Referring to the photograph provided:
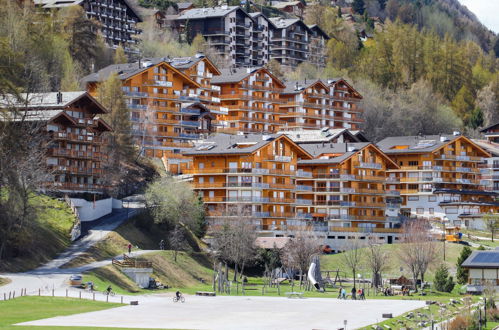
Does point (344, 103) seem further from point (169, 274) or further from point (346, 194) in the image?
point (169, 274)

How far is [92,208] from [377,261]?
29514 millimetres

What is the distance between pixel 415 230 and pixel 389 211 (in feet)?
67.4

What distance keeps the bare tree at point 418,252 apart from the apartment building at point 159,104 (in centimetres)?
4402

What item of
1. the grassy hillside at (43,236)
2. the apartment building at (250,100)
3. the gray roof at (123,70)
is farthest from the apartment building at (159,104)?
the grassy hillside at (43,236)

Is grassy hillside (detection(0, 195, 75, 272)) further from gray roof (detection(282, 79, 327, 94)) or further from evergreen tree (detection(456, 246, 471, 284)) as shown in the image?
gray roof (detection(282, 79, 327, 94))

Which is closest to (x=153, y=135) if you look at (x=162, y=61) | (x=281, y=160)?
(x=162, y=61)

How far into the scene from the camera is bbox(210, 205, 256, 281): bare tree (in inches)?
4323

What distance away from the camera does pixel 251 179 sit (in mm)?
129875

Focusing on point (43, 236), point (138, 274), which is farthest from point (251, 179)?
point (138, 274)

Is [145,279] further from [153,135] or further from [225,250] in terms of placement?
[153,135]

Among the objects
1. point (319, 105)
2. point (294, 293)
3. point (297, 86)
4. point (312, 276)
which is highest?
point (297, 86)

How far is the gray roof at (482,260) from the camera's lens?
3957 inches

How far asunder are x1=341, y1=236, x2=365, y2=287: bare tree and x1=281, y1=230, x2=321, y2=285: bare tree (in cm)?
382

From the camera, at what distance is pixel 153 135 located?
15450 centimetres
